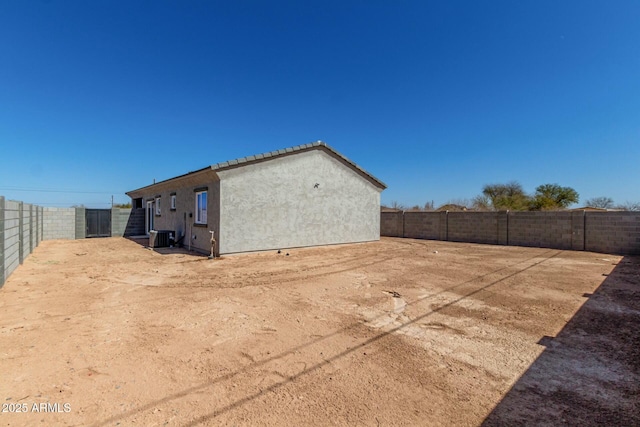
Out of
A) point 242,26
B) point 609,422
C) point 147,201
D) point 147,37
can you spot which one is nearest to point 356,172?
point 242,26

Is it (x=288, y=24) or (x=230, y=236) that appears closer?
(x=230, y=236)

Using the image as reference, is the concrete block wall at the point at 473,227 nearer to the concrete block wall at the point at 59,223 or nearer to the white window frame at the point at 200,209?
the white window frame at the point at 200,209

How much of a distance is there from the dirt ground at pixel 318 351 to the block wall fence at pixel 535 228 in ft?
23.6

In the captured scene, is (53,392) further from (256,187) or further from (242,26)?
(242,26)

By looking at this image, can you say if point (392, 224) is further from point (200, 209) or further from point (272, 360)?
point (272, 360)

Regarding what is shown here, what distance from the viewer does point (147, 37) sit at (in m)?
11.8

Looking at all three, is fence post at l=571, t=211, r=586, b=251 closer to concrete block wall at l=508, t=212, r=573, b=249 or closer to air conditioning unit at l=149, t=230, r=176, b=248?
concrete block wall at l=508, t=212, r=573, b=249

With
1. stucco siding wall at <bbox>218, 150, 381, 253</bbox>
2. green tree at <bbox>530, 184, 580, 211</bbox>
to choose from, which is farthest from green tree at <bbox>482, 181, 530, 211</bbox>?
stucco siding wall at <bbox>218, 150, 381, 253</bbox>

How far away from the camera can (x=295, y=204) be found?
1229 cm

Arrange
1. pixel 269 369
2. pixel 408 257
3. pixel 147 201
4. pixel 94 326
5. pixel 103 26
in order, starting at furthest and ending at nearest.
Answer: pixel 147 201, pixel 408 257, pixel 103 26, pixel 94 326, pixel 269 369

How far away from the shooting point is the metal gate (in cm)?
1902

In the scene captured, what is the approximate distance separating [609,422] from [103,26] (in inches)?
610

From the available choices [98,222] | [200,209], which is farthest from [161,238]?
[98,222]

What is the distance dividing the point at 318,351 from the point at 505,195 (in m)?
38.4
